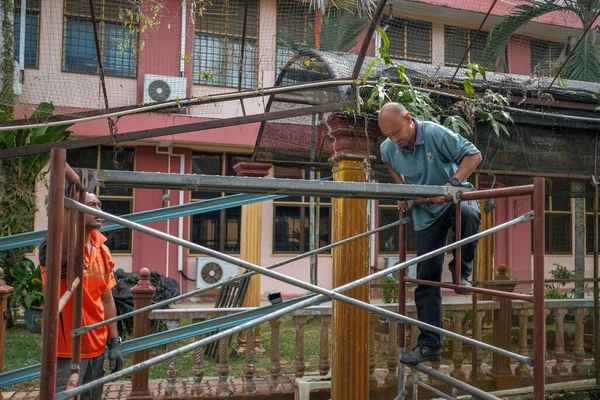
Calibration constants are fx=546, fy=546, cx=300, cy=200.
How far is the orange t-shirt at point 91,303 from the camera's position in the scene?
3279 mm

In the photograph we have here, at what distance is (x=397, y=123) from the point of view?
3281mm

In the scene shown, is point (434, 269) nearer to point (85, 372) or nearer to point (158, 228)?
point (85, 372)

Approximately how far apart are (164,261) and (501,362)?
27.0 ft

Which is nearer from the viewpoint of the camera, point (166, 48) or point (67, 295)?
point (67, 295)

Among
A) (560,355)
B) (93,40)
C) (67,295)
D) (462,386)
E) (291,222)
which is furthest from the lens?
(291,222)

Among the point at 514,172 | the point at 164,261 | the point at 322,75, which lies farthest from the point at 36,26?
the point at 514,172

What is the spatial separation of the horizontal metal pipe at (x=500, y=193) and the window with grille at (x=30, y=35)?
26.6ft

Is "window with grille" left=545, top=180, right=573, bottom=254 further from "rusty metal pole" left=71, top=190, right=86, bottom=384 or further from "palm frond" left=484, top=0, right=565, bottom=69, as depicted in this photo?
"rusty metal pole" left=71, top=190, right=86, bottom=384

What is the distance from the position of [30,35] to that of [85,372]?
319 inches

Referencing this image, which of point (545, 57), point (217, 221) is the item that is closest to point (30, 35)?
point (217, 221)

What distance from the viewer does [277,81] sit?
5609 mm

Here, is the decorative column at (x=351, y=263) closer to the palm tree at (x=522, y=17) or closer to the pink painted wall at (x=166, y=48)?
the pink painted wall at (x=166, y=48)

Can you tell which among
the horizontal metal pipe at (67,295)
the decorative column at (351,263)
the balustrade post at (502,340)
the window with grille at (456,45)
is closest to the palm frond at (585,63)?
the window with grille at (456,45)

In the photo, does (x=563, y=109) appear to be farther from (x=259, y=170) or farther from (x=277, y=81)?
(x=259, y=170)
